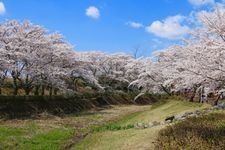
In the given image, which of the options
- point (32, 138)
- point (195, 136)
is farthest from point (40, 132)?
point (195, 136)

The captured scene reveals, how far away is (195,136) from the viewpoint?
17438 mm

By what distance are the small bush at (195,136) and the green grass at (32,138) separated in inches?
257

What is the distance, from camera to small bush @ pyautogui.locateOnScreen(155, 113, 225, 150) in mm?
16094

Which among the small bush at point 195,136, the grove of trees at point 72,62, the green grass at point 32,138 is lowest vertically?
the green grass at point 32,138

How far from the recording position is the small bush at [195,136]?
16.1 m

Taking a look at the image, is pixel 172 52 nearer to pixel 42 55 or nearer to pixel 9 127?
pixel 42 55

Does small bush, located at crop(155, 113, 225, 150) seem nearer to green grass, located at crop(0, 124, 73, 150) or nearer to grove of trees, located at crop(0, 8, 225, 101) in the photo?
grove of trees, located at crop(0, 8, 225, 101)

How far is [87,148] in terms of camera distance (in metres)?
21.3

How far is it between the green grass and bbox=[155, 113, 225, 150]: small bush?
6531 mm

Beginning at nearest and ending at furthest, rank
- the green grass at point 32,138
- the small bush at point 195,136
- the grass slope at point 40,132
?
the small bush at point 195,136
the green grass at point 32,138
the grass slope at point 40,132

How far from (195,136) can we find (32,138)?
35.0ft

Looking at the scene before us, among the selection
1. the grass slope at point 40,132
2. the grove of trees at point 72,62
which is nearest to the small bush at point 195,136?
the grove of trees at point 72,62

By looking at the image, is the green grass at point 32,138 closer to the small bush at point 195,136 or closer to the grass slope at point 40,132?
the grass slope at point 40,132

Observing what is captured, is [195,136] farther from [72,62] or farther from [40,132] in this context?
[72,62]
